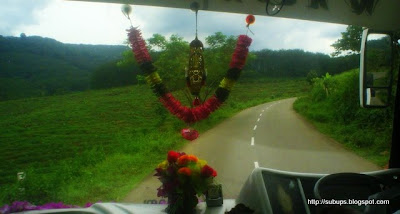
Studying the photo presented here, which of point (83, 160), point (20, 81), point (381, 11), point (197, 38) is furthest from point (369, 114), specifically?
point (20, 81)

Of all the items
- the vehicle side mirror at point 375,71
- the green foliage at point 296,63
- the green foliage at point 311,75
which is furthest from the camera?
the green foliage at point 311,75

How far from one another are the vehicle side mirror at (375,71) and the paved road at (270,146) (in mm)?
1979

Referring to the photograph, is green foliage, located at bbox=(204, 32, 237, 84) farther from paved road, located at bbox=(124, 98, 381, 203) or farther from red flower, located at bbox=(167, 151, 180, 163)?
paved road, located at bbox=(124, 98, 381, 203)

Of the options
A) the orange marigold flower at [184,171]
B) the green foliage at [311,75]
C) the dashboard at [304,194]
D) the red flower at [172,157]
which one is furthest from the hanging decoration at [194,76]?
the green foliage at [311,75]

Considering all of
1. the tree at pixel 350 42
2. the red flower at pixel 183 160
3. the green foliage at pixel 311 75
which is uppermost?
the tree at pixel 350 42

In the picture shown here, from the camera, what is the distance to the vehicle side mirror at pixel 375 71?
7.61 feet

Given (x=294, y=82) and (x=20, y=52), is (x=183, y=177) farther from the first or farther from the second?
(x=20, y=52)

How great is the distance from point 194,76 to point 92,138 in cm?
391

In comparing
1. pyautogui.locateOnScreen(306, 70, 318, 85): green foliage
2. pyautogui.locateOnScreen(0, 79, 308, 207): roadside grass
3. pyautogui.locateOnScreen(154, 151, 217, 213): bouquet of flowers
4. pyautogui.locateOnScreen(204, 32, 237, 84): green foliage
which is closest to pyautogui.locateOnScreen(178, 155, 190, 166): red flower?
pyautogui.locateOnScreen(154, 151, 217, 213): bouquet of flowers

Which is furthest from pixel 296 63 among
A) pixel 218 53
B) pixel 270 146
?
pixel 270 146

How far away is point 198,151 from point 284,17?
2054mm

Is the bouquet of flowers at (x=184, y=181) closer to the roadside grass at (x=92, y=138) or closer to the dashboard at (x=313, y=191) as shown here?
the dashboard at (x=313, y=191)

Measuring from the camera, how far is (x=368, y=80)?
7.63 ft

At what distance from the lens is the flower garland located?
9.28 feet
